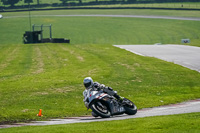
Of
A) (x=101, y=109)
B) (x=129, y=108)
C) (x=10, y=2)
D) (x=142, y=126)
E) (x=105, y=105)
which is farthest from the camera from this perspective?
(x=10, y=2)

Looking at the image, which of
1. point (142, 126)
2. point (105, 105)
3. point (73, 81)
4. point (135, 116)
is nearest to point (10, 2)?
point (73, 81)

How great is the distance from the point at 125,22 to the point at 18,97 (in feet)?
253

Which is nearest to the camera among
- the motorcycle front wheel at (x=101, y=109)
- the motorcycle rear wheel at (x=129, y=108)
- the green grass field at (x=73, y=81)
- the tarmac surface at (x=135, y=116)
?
the motorcycle front wheel at (x=101, y=109)

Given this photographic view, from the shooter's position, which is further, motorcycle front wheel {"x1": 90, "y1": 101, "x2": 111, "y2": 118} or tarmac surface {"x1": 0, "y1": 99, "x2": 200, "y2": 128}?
tarmac surface {"x1": 0, "y1": 99, "x2": 200, "y2": 128}

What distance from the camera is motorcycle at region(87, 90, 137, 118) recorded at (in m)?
16.1

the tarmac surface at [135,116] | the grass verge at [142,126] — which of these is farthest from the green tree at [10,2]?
the grass verge at [142,126]

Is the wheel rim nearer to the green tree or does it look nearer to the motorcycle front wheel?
the motorcycle front wheel

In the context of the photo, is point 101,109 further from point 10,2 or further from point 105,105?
point 10,2

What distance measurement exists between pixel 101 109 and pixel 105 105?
253mm

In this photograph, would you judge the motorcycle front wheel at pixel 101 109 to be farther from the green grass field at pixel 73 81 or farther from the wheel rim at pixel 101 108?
the green grass field at pixel 73 81

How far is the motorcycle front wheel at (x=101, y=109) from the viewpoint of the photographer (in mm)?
16031

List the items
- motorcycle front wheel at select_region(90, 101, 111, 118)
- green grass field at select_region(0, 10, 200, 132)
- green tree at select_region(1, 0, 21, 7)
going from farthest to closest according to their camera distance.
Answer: green tree at select_region(1, 0, 21, 7), green grass field at select_region(0, 10, 200, 132), motorcycle front wheel at select_region(90, 101, 111, 118)

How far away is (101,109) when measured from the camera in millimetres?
16312

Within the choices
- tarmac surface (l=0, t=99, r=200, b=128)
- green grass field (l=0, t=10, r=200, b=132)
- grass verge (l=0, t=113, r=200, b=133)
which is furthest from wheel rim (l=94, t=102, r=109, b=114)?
green grass field (l=0, t=10, r=200, b=132)
